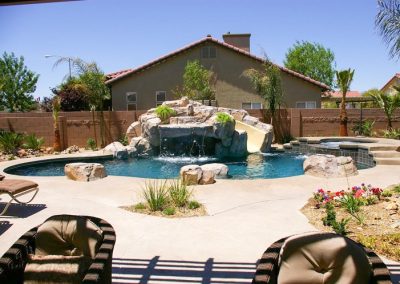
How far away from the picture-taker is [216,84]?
27125 millimetres

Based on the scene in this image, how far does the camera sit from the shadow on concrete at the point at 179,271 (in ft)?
14.9

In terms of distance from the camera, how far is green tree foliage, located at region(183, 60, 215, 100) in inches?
980

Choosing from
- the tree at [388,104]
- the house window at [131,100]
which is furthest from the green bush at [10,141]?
the tree at [388,104]

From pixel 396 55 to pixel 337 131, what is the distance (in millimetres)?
13014

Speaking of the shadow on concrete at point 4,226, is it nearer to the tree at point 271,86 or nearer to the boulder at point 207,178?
the boulder at point 207,178

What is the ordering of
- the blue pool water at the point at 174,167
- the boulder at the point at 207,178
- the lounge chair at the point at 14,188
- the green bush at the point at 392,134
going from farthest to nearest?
the green bush at the point at 392,134
the blue pool water at the point at 174,167
the boulder at the point at 207,178
the lounge chair at the point at 14,188

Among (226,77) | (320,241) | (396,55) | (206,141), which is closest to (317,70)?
(226,77)

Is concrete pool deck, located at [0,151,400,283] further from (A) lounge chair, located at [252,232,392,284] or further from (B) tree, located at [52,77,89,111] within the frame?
(B) tree, located at [52,77,89,111]

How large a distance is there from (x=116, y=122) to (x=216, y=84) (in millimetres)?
7942

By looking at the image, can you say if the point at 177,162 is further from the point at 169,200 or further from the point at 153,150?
the point at 169,200

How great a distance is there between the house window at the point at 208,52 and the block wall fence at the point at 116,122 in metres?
5.88

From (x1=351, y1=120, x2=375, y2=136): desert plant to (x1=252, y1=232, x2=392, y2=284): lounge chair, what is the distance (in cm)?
2173

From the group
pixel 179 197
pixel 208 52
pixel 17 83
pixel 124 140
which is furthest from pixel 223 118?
pixel 17 83

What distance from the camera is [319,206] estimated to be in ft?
25.4
